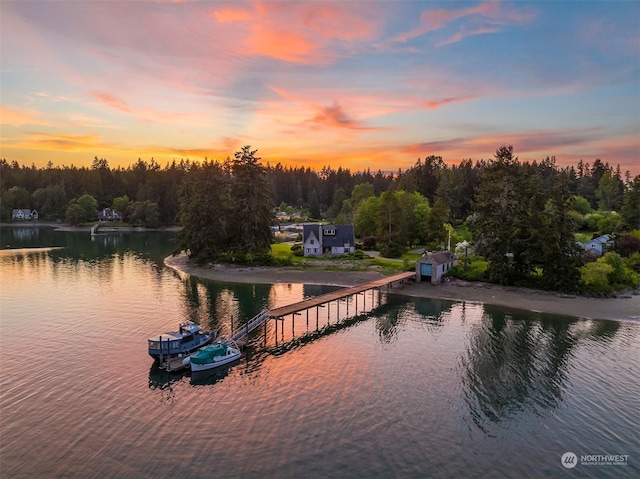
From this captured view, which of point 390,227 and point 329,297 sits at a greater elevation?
point 390,227

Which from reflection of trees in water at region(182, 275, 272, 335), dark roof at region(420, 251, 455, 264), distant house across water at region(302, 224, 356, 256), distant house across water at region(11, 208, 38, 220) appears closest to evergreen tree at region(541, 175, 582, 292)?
dark roof at region(420, 251, 455, 264)

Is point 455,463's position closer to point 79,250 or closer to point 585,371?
point 585,371

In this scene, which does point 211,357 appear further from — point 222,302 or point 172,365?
point 222,302

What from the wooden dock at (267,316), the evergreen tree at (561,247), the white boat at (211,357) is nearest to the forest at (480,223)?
Answer: the evergreen tree at (561,247)

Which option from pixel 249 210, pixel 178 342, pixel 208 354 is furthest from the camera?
pixel 249 210

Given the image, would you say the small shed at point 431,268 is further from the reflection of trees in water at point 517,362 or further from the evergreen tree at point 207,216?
the evergreen tree at point 207,216

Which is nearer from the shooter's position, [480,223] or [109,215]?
[480,223]

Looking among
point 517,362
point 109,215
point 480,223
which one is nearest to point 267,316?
point 517,362
